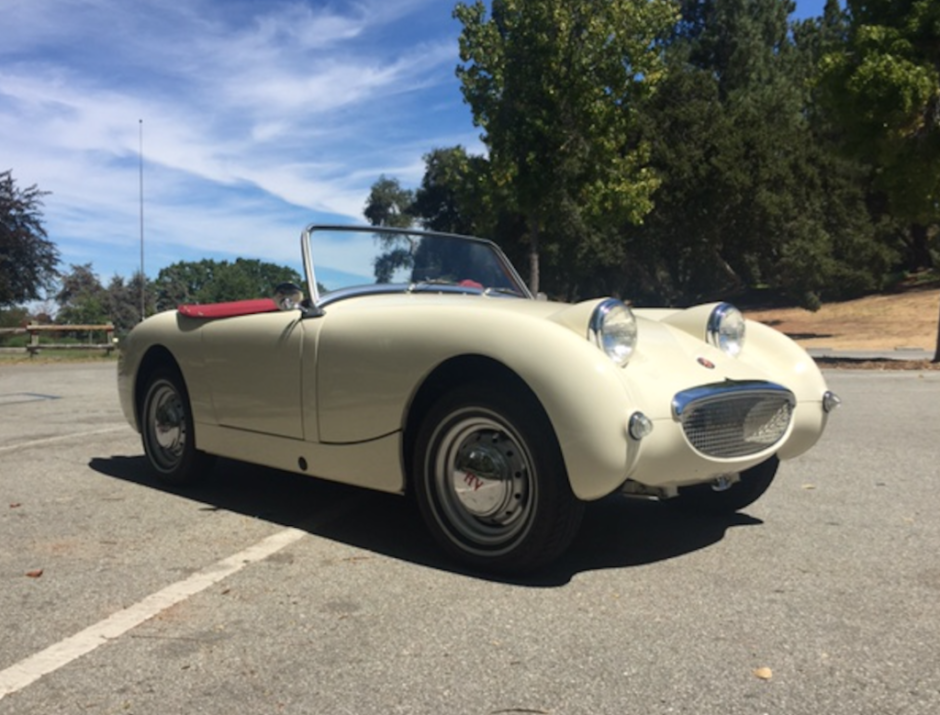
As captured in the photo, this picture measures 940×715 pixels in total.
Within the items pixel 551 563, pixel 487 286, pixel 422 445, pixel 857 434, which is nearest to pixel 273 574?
pixel 422 445

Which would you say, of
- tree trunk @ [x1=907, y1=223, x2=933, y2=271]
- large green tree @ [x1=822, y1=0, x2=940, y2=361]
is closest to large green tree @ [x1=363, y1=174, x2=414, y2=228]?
tree trunk @ [x1=907, y1=223, x2=933, y2=271]

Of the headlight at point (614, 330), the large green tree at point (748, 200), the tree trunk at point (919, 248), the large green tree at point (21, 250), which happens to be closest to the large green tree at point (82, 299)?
the large green tree at point (21, 250)

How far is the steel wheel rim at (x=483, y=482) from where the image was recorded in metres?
3.24

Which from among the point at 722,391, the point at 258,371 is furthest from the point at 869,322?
the point at 258,371

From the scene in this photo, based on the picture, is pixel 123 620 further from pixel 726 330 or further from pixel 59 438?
pixel 59 438

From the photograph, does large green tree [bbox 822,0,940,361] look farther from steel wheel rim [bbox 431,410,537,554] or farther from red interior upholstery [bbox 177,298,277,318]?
steel wheel rim [bbox 431,410,537,554]

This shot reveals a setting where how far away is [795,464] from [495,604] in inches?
135

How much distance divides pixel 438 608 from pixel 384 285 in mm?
2010

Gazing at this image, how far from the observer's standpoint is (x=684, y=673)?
2449 mm

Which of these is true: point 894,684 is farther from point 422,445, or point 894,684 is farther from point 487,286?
point 487,286

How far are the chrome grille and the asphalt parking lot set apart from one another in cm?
49

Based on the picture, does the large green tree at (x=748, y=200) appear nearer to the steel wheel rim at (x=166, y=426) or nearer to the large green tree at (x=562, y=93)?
the large green tree at (x=562, y=93)

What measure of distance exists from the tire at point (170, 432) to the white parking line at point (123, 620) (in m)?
1.15

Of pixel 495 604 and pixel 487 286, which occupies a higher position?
pixel 487 286
